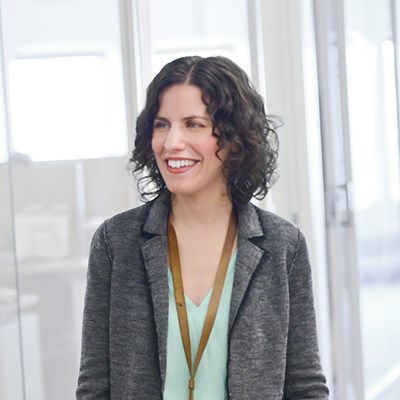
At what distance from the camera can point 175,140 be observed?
68.6 inches

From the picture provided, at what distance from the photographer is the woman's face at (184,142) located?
5.76 ft

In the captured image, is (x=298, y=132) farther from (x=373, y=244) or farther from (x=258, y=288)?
(x=258, y=288)

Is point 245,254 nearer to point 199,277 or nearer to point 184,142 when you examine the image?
point 199,277

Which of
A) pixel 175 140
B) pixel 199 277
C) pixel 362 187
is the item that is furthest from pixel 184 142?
pixel 362 187

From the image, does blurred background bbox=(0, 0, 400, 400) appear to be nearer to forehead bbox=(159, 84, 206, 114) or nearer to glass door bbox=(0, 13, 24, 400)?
glass door bbox=(0, 13, 24, 400)

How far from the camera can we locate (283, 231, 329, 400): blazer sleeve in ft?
6.00

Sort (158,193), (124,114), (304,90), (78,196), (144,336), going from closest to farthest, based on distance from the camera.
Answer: (144,336), (158,193), (78,196), (124,114), (304,90)

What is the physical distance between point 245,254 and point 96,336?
0.32 m

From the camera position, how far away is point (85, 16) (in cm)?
260

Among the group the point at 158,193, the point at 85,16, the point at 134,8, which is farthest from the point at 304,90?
the point at 158,193

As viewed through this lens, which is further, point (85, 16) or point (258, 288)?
point (85, 16)

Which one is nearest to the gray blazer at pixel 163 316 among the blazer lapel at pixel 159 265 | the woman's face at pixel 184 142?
the blazer lapel at pixel 159 265

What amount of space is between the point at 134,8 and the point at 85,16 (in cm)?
25

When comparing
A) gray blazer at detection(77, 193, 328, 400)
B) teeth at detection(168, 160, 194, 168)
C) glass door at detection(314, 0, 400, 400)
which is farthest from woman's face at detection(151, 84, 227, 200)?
glass door at detection(314, 0, 400, 400)
